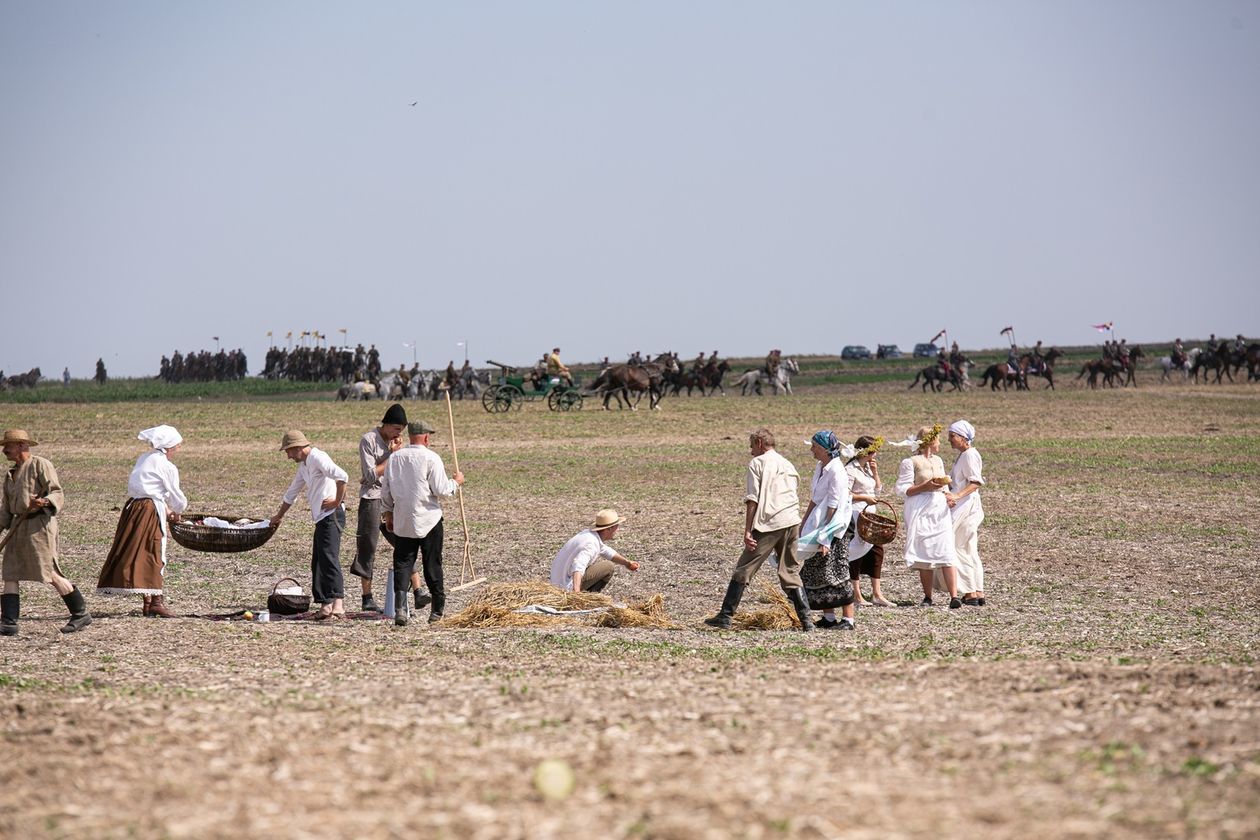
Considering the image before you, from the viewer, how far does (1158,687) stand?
7.88 meters

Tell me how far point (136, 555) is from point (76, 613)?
72 centimetres

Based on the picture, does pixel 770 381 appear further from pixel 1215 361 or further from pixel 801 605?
pixel 801 605

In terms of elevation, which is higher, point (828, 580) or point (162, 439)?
point (162, 439)

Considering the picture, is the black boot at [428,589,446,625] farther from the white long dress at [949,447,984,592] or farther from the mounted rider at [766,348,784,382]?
the mounted rider at [766,348,784,382]

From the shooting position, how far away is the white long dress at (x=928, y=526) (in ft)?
43.5

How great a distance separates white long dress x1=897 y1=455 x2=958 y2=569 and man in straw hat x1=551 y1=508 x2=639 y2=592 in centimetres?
250

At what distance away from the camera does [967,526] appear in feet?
44.5

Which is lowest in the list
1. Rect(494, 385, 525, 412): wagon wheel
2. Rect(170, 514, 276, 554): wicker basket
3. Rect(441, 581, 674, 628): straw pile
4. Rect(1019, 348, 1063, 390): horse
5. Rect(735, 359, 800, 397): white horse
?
Rect(441, 581, 674, 628): straw pile

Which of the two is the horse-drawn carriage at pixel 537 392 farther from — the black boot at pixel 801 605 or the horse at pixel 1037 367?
the black boot at pixel 801 605

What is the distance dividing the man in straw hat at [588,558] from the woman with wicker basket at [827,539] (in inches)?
68.3

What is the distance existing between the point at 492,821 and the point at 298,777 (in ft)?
3.52

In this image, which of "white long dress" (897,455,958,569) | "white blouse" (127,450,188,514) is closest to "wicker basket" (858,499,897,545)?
"white long dress" (897,455,958,569)

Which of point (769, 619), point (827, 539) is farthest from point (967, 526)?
point (769, 619)

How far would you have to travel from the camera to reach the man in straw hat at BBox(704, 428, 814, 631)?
448 inches
